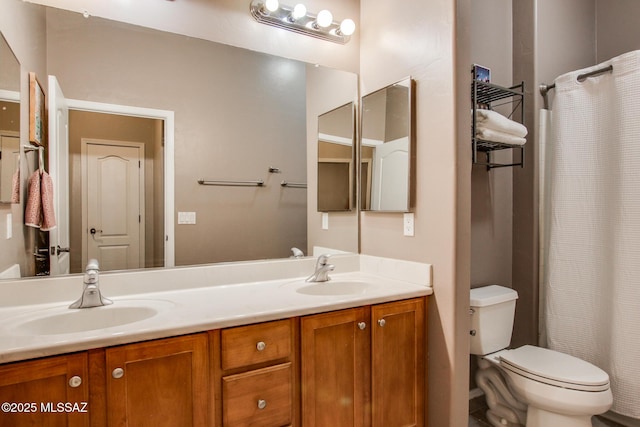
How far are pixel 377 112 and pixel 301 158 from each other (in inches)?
20.3

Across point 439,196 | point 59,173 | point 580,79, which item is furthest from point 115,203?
point 580,79

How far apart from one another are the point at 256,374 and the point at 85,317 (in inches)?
26.6

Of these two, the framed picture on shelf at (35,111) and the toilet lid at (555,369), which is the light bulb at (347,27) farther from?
the toilet lid at (555,369)

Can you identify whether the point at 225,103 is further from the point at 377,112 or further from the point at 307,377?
the point at 307,377

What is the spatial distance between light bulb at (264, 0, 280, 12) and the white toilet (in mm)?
1896

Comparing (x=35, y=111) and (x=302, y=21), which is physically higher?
(x=302, y=21)

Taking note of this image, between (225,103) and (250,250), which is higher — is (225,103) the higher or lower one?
the higher one

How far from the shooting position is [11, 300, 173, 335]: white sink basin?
119 centimetres

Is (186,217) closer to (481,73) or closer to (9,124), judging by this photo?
(9,124)

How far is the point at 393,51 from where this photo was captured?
1917mm

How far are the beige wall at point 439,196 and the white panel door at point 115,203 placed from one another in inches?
50.8

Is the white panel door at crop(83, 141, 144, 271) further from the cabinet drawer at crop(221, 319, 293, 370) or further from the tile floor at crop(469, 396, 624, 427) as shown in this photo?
the tile floor at crop(469, 396, 624, 427)

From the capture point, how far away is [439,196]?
1.64 meters

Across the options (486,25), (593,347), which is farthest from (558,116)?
(593,347)
